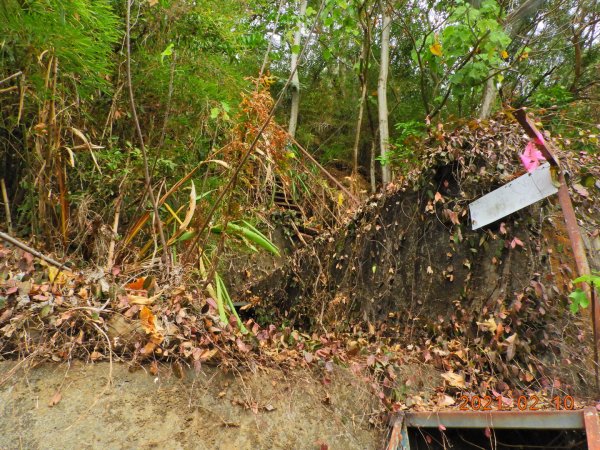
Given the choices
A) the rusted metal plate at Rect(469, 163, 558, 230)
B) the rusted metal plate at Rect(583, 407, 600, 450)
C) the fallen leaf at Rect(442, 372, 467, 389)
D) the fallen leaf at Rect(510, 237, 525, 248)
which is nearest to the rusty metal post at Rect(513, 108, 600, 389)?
the rusted metal plate at Rect(469, 163, 558, 230)

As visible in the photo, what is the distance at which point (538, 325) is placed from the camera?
2.90 m

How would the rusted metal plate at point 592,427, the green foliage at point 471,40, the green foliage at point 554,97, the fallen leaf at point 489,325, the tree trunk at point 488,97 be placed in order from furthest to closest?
the green foliage at point 554,97
the tree trunk at point 488,97
the green foliage at point 471,40
the fallen leaf at point 489,325
the rusted metal plate at point 592,427

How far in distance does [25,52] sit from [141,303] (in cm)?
194

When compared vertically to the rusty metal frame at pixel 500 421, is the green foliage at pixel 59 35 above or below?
above

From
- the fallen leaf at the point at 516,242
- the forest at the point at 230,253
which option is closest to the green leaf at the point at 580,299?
the forest at the point at 230,253

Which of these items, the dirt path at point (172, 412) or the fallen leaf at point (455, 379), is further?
the fallen leaf at point (455, 379)

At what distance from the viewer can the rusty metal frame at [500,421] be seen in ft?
6.54

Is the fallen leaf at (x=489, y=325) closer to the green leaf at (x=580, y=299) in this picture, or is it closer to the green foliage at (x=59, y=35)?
the green leaf at (x=580, y=299)

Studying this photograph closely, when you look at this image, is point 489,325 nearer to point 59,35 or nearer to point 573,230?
point 573,230

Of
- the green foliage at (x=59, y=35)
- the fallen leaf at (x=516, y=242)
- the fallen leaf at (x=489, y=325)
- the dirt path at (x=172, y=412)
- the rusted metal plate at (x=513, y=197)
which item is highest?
the green foliage at (x=59, y=35)

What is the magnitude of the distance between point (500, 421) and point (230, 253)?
311 cm

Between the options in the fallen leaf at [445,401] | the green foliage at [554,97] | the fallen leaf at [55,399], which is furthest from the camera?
the green foliage at [554,97]

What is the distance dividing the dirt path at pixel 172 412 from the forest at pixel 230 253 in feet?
0.03

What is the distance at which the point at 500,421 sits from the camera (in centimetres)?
233
